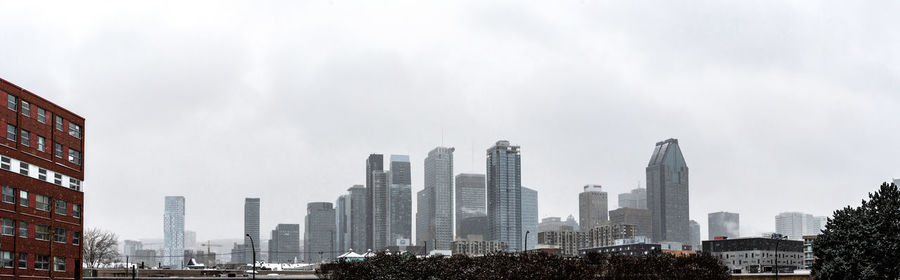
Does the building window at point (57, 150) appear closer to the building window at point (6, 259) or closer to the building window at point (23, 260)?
the building window at point (23, 260)

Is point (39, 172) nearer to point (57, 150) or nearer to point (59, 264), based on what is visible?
point (57, 150)

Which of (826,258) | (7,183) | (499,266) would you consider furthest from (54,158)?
(826,258)

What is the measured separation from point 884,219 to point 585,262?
106ft

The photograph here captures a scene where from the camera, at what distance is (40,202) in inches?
3686

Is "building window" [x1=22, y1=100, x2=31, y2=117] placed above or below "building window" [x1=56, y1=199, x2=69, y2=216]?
above

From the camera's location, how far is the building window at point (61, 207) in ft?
318

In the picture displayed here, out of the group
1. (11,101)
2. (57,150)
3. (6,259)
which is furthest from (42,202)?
(11,101)

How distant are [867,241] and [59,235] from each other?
82104mm

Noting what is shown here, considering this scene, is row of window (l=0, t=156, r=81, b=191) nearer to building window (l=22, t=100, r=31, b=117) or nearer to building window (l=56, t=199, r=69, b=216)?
building window (l=56, t=199, r=69, b=216)

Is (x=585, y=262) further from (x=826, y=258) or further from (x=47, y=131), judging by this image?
(x=47, y=131)

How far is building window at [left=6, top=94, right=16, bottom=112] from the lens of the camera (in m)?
Answer: 87.9

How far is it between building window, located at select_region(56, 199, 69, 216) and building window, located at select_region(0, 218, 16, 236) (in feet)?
25.6

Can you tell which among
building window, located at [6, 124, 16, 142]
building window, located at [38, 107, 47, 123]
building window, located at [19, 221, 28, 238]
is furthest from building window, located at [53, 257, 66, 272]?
building window, located at [6, 124, 16, 142]

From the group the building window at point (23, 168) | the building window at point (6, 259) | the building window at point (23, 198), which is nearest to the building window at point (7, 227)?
the building window at point (6, 259)
